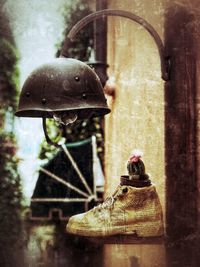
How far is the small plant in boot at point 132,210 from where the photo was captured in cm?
381

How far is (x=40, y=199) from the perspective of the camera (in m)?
5.10

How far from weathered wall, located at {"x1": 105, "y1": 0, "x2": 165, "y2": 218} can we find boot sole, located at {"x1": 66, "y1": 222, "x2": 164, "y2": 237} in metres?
0.19

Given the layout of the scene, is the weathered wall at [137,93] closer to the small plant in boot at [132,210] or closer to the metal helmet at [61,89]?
the small plant in boot at [132,210]

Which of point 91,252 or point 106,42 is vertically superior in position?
point 106,42

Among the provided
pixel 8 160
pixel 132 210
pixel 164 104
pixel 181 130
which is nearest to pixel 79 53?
pixel 8 160

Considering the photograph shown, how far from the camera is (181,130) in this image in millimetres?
3934

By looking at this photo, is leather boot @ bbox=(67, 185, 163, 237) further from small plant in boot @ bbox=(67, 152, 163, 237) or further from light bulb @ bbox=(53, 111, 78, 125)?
light bulb @ bbox=(53, 111, 78, 125)

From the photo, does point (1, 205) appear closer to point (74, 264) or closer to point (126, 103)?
point (74, 264)

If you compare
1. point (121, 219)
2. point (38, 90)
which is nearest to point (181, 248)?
point (121, 219)

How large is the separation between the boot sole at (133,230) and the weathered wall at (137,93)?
0.61ft

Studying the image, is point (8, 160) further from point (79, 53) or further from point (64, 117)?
point (64, 117)

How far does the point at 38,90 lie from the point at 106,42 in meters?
1.21

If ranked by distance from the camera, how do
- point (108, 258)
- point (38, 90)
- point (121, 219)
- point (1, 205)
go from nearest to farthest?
point (38, 90), point (121, 219), point (108, 258), point (1, 205)

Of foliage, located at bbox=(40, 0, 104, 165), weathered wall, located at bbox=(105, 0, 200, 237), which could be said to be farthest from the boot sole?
foliage, located at bbox=(40, 0, 104, 165)
